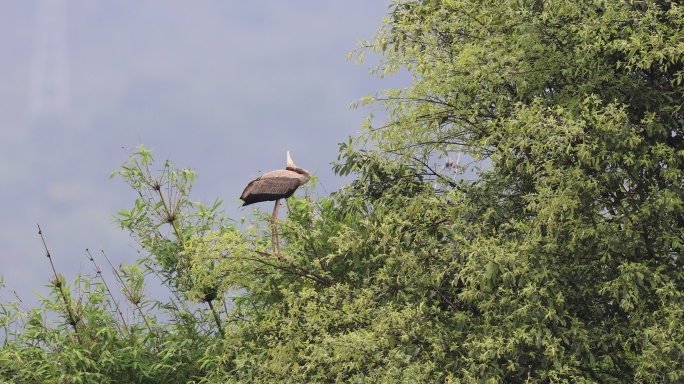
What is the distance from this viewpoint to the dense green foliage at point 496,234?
983 centimetres

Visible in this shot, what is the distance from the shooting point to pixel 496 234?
423 inches

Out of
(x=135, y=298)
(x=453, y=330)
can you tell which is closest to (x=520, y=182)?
(x=453, y=330)

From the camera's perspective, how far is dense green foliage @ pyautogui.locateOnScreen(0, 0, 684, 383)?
983cm

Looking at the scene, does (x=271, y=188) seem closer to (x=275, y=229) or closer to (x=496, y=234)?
(x=275, y=229)

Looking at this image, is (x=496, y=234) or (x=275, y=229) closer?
(x=496, y=234)

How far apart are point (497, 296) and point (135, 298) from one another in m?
5.88

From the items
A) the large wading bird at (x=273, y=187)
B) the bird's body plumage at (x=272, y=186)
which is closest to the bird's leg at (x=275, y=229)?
the large wading bird at (x=273, y=187)

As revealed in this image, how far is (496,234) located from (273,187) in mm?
3578

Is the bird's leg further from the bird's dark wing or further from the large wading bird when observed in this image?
the bird's dark wing

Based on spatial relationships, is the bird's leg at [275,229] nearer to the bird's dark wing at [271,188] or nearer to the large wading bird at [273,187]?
the large wading bird at [273,187]

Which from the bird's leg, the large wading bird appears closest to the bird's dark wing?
the large wading bird

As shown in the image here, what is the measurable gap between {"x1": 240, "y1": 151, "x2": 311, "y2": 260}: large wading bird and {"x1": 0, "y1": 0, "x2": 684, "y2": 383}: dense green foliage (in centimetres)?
45

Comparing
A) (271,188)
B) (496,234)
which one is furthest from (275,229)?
(496,234)

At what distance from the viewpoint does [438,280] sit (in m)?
10.5
